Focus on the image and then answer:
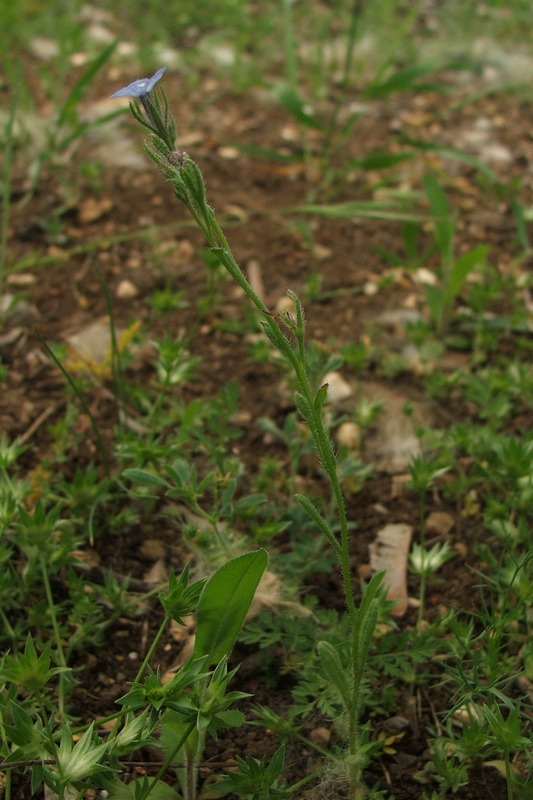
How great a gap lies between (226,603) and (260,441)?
0.80 meters

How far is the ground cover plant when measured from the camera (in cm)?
143

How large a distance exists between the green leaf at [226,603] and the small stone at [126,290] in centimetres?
137

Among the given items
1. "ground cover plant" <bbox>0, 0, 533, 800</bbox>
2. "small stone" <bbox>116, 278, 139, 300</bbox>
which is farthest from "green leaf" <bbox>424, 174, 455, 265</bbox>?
"small stone" <bbox>116, 278, 139, 300</bbox>

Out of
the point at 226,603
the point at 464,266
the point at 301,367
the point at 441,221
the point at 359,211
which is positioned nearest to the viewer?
the point at 301,367

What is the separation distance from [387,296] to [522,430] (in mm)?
747

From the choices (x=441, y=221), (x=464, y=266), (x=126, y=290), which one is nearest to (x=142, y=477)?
(x=126, y=290)

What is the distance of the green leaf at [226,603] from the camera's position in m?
1.41

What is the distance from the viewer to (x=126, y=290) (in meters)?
2.63

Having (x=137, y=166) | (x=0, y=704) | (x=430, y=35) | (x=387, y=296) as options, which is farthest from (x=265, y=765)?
(x=430, y=35)

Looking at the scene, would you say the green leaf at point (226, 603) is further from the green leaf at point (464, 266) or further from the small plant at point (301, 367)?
the green leaf at point (464, 266)

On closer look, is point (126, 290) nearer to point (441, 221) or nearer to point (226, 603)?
point (441, 221)

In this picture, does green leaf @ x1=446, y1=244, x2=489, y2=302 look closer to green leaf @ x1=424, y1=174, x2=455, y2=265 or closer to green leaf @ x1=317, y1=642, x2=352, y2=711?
green leaf @ x1=424, y1=174, x2=455, y2=265

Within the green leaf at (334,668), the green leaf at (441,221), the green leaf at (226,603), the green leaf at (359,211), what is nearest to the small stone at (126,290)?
the green leaf at (359,211)

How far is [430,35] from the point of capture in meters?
4.20
